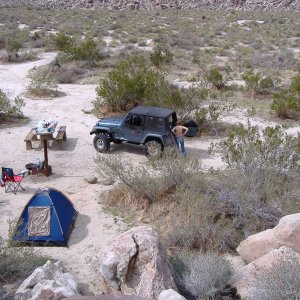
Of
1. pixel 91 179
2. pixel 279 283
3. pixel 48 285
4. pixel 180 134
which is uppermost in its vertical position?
pixel 279 283

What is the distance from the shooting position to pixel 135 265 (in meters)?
7.58

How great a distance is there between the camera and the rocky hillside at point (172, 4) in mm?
71062

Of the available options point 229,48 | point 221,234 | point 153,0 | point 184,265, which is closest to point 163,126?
point 221,234

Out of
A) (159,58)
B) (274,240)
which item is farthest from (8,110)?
(274,240)

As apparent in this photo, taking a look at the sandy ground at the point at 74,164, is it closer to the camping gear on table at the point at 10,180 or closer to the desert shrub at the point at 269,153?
the camping gear on table at the point at 10,180

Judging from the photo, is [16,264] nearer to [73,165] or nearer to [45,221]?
[45,221]

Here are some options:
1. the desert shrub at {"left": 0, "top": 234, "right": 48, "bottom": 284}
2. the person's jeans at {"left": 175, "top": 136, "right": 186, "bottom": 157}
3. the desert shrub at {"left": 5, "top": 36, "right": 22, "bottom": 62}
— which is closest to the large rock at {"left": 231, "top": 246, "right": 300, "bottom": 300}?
the desert shrub at {"left": 0, "top": 234, "right": 48, "bottom": 284}

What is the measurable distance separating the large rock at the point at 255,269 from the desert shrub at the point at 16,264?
3225mm

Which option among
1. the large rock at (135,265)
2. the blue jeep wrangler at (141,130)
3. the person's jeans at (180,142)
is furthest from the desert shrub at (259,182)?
the large rock at (135,265)

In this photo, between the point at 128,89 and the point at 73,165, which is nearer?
the point at 73,165

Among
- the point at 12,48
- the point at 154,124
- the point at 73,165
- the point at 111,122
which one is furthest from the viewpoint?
the point at 12,48

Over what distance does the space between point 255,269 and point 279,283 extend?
3.54 ft

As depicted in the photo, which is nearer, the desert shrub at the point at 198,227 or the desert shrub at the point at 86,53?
the desert shrub at the point at 198,227

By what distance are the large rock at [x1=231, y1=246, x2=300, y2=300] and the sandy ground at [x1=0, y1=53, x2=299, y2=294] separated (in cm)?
223
